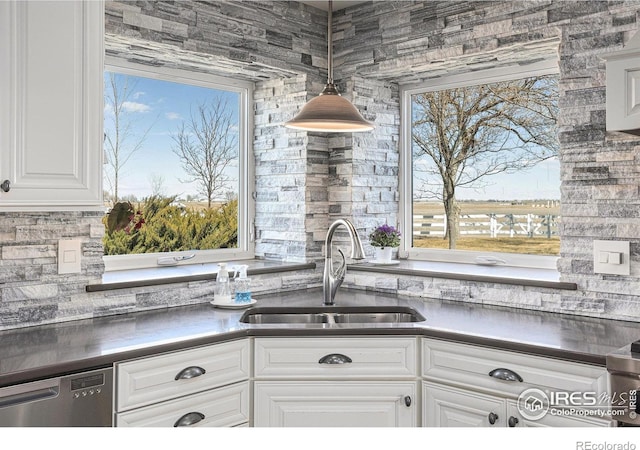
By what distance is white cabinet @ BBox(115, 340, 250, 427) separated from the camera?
196 cm

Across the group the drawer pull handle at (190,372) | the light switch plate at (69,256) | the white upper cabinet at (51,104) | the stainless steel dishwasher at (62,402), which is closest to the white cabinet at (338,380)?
the drawer pull handle at (190,372)

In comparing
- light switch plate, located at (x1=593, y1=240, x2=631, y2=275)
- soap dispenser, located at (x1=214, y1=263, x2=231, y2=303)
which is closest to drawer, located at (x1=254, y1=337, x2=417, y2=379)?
soap dispenser, located at (x1=214, y1=263, x2=231, y2=303)

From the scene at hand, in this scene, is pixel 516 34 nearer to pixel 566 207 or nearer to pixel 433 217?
pixel 566 207

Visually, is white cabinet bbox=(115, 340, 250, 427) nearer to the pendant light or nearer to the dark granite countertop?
the dark granite countertop

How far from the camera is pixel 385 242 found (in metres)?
3.37

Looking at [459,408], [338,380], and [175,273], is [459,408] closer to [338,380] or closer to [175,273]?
[338,380]

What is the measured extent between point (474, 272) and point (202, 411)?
4.97ft

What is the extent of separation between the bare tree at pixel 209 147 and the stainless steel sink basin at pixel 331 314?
89cm

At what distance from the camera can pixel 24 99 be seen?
197cm

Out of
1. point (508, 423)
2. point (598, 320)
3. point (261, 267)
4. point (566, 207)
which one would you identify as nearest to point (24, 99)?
point (261, 267)

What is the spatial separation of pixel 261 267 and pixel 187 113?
0.93 metres

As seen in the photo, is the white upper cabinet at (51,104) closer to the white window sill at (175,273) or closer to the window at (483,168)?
the white window sill at (175,273)

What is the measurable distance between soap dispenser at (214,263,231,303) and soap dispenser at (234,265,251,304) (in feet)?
0.14

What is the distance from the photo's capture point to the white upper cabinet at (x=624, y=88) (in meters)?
2.06
